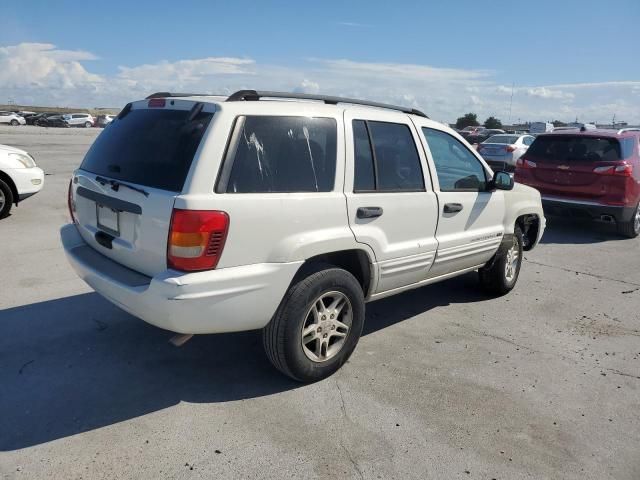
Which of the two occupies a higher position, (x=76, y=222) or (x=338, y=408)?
(x=76, y=222)

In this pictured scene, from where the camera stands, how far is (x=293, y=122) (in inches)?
135

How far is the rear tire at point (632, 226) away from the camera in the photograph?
28.8 ft

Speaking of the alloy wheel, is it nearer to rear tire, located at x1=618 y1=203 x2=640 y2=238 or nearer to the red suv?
the red suv

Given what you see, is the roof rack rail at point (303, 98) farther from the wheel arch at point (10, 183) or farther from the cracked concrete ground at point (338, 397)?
the wheel arch at point (10, 183)

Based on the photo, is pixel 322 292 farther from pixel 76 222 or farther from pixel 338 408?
pixel 76 222

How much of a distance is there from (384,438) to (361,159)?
6.02 feet

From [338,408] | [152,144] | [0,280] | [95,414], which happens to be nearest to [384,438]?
[338,408]

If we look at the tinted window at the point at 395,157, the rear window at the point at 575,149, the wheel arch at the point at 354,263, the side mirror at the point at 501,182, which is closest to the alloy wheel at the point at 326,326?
the wheel arch at the point at 354,263

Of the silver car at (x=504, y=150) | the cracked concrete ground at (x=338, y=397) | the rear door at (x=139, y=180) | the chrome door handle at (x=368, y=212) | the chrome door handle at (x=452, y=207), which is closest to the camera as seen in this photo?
the cracked concrete ground at (x=338, y=397)

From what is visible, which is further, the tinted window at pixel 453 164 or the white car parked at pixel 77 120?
the white car parked at pixel 77 120

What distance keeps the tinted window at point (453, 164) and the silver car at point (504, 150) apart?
13.8 metres

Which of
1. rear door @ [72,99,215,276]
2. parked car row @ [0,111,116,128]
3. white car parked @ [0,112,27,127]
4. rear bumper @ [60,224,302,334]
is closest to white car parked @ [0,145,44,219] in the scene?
rear door @ [72,99,215,276]

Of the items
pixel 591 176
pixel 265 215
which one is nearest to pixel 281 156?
pixel 265 215

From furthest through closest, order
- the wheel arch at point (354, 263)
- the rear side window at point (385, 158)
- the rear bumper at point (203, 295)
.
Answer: the rear side window at point (385, 158), the wheel arch at point (354, 263), the rear bumper at point (203, 295)
